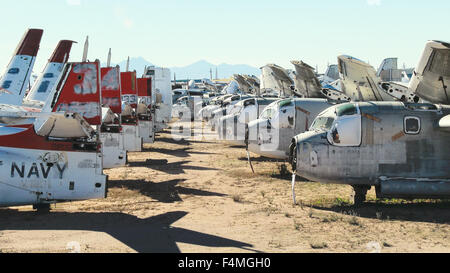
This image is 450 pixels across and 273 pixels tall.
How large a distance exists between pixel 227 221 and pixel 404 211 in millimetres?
5206

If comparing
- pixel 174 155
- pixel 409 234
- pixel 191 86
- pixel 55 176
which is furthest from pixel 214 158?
pixel 191 86

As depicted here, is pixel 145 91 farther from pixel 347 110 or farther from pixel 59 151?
pixel 347 110

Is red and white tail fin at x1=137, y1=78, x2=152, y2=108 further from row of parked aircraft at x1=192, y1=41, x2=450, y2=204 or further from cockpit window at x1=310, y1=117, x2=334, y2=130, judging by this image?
row of parked aircraft at x1=192, y1=41, x2=450, y2=204

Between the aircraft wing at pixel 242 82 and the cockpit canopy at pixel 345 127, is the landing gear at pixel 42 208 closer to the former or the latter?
the cockpit canopy at pixel 345 127

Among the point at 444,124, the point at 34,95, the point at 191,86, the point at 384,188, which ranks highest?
the point at 191,86

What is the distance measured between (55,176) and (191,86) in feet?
213

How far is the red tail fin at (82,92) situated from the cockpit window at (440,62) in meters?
9.18

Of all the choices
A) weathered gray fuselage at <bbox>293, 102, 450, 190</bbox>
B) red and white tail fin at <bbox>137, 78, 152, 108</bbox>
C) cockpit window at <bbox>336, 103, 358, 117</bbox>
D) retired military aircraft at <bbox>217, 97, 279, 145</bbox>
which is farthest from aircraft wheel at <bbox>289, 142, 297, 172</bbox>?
red and white tail fin at <bbox>137, 78, 152, 108</bbox>

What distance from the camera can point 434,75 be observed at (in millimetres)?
12242

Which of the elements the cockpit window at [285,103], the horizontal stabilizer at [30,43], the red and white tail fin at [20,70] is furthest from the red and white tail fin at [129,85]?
the cockpit window at [285,103]

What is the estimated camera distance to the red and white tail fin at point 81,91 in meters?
11.6

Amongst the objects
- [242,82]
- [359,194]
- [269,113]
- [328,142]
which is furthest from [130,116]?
[242,82]
